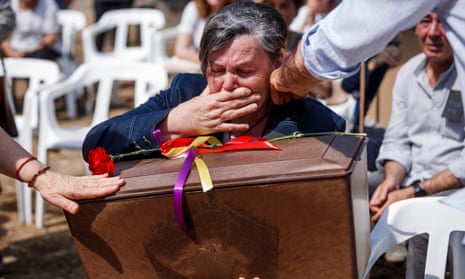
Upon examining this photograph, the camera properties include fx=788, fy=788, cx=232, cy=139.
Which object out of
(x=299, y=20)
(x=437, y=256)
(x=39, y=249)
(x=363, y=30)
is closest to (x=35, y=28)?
(x=299, y=20)

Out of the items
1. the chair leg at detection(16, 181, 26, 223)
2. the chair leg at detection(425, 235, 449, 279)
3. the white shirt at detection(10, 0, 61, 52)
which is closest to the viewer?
the chair leg at detection(425, 235, 449, 279)

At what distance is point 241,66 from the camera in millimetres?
2461

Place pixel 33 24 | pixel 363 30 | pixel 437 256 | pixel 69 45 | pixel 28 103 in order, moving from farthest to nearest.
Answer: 1. pixel 69 45
2. pixel 33 24
3. pixel 28 103
4. pixel 437 256
5. pixel 363 30

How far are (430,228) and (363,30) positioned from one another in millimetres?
1168

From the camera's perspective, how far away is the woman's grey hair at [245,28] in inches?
96.8

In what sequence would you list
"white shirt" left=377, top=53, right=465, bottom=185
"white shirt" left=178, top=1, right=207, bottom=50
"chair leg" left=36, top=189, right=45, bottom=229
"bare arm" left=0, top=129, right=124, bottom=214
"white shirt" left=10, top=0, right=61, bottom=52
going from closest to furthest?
1. "bare arm" left=0, top=129, right=124, bottom=214
2. "white shirt" left=377, top=53, right=465, bottom=185
3. "chair leg" left=36, top=189, right=45, bottom=229
4. "white shirt" left=178, top=1, right=207, bottom=50
5. "white shirt" left=10, top=0, right=61, bottom=52

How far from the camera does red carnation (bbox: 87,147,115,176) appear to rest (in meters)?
2.17

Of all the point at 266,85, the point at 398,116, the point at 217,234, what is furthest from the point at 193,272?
the point at 398,116

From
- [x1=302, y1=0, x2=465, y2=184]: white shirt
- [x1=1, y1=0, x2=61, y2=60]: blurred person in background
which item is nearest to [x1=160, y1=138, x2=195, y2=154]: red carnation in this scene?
[x1=302, y1=0, x2=465, y2=184]: white shirt

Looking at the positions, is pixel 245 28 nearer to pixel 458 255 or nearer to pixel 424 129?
pixel 458 255

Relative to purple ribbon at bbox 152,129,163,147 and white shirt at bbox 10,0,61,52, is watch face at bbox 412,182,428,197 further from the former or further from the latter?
white shirt at bbox 10,0,61,52

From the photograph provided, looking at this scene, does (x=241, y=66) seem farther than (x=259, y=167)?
Yes

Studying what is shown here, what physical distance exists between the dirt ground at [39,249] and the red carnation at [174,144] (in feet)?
7.28

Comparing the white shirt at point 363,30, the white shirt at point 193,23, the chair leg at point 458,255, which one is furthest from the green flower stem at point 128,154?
the white shirt at point 193,23
